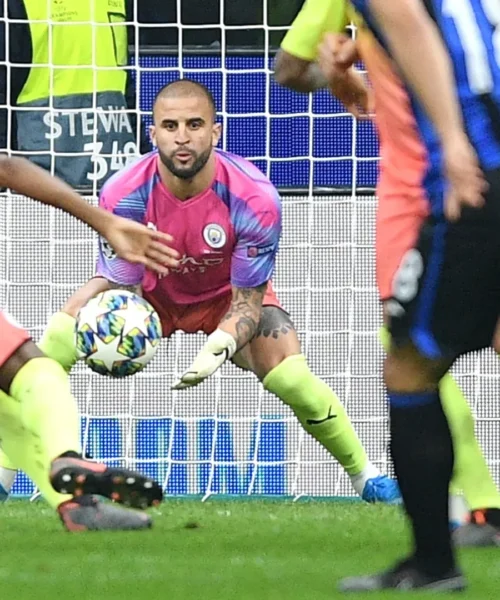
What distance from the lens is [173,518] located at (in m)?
6.23

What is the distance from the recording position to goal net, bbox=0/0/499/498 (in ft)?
26.7

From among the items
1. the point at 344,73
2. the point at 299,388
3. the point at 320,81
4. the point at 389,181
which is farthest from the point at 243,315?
the point at 389,181

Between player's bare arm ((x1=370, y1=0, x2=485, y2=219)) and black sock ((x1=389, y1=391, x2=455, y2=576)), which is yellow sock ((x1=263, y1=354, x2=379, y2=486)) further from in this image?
player's bare arm ((x1=370, y1=0, x2=485, y2=219))

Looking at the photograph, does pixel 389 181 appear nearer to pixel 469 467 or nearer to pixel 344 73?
pixel 344 73

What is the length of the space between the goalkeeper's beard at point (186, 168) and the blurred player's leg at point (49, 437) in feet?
6.03

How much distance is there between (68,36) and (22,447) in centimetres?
344

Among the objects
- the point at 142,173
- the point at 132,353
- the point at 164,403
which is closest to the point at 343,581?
the point at 132,353

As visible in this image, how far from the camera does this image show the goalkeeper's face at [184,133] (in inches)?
270

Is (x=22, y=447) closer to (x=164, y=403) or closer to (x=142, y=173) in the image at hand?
(x=142, y=173)

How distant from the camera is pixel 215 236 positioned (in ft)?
22.7

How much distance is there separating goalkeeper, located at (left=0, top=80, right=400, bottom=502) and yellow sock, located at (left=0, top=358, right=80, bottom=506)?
5.39 ft

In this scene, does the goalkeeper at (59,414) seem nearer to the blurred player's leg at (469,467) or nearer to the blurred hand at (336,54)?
the blurred hand at (336,54)

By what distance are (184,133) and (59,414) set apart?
2090 mm

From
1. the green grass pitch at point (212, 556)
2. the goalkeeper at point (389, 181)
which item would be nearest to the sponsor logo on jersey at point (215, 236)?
the green grass pitch at point (212, 556)
